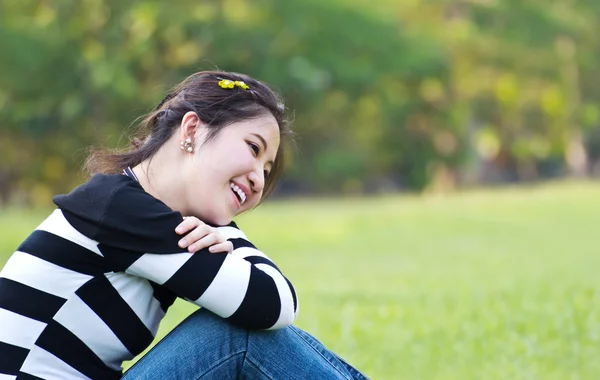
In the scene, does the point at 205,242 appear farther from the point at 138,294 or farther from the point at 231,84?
the point at 231,84

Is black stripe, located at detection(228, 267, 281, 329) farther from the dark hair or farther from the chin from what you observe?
the dark hair

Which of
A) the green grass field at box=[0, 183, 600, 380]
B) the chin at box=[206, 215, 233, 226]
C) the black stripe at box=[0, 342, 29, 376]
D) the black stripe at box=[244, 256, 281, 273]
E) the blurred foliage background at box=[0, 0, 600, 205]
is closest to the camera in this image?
the black stripe at box=[0, 342, 29, 376]

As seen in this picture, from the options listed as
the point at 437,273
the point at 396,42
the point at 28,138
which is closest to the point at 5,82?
the point at 28,138

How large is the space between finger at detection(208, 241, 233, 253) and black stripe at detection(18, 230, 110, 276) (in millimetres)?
205

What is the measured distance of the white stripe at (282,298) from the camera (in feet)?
5.92

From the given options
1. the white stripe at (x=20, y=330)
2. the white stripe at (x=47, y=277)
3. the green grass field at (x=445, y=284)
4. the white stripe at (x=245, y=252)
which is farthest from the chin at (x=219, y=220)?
the green grass field at (x=445, y=284)

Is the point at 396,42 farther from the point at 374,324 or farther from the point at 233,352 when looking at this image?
the point at 233,352

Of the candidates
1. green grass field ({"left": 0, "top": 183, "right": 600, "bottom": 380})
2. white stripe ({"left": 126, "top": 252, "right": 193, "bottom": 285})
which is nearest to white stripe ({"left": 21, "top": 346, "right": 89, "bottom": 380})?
white stripe ({"left": 126, "top": 252, "right": 193, "bottom": 285})

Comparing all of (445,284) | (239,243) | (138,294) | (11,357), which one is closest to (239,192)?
(239,243)

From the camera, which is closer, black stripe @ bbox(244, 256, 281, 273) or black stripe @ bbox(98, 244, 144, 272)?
black stripe @ bbox(98, 244, 144, 272)

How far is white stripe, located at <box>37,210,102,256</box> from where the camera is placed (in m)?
1.76

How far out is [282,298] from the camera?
5.96 feet

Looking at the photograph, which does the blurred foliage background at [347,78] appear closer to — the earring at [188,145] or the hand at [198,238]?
the earring at [188,145]

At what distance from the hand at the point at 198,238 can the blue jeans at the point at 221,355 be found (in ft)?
0.44
